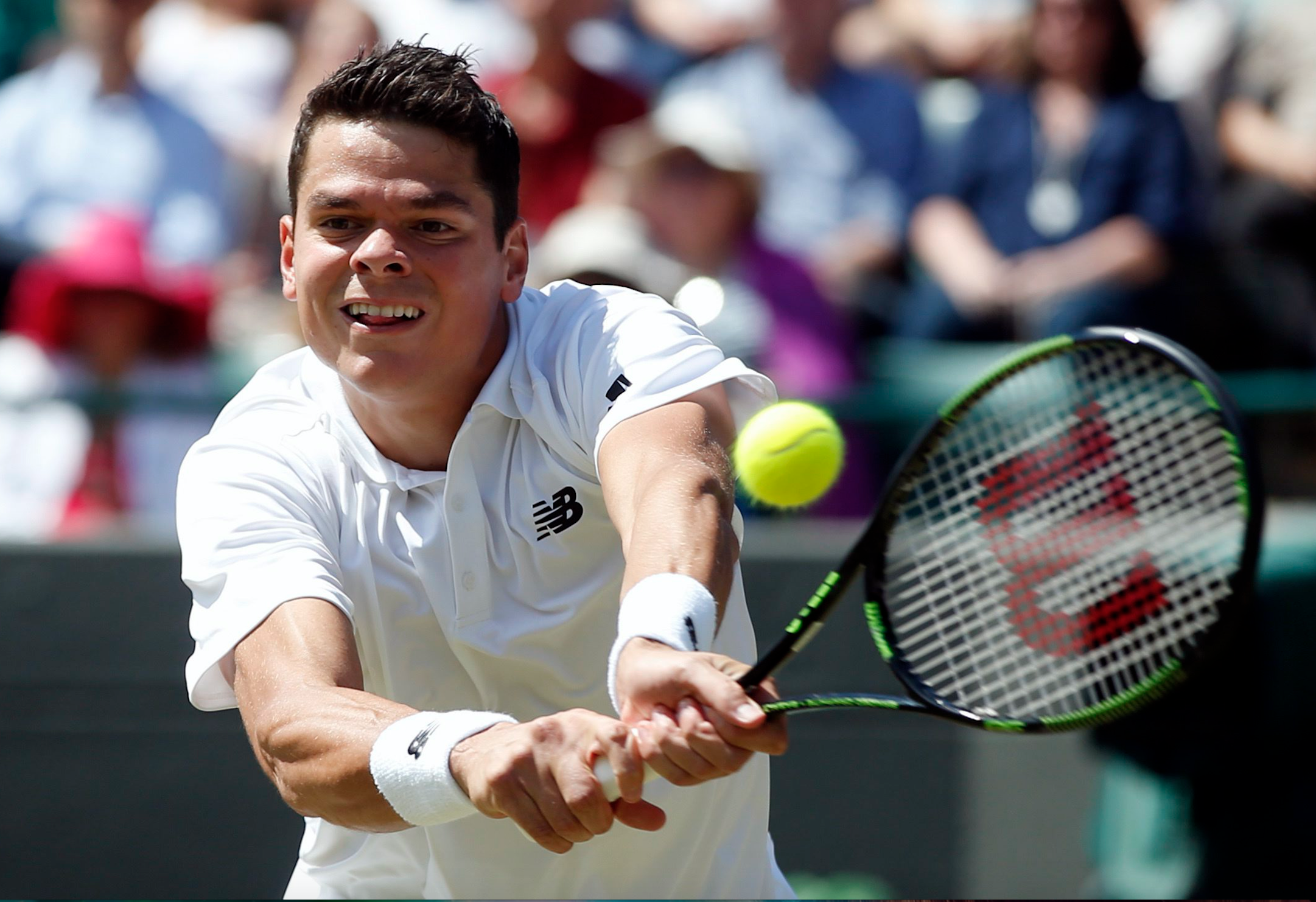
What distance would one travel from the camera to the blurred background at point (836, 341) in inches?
207

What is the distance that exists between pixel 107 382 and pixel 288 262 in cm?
290

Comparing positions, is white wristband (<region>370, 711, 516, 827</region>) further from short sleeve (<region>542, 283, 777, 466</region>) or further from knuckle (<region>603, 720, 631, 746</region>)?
short sleeve (<region>542, 283, 777, 466</region>)

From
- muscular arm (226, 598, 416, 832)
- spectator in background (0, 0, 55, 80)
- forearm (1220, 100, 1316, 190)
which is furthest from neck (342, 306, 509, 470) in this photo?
spectator in background (0, 0, 55, 80)

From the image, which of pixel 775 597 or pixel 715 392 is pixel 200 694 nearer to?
pixel 715 392

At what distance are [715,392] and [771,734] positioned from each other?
633 mm

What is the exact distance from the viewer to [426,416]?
9.23ft

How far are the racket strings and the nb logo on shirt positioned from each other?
722 millimetres

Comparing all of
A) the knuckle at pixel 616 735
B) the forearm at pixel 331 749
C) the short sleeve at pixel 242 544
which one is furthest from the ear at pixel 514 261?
the knuckle at pixel 616 735

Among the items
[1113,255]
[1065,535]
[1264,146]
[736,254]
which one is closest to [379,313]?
[1065,535]

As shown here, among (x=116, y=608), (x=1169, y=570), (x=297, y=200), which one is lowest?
(x=116, y=608)

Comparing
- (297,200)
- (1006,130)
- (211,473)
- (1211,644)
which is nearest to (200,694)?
(211,473)

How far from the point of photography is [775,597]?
5.21 meters

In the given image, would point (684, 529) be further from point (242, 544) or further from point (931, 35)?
point (931, 35)

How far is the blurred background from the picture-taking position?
17.3ft
